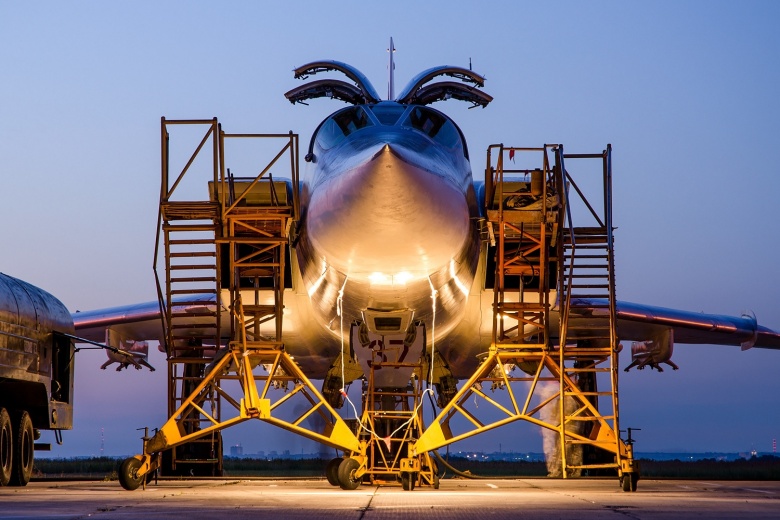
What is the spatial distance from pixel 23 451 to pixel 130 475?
321 cm

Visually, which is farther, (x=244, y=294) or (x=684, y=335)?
(x=684, y=335)

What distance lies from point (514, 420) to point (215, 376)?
149 inches

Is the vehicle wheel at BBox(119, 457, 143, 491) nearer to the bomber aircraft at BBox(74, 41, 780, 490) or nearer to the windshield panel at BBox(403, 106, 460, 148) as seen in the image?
the bomber aircraft at BBox(74, 41, 780, 490)

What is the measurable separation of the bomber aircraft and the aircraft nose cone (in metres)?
Result: 0.02

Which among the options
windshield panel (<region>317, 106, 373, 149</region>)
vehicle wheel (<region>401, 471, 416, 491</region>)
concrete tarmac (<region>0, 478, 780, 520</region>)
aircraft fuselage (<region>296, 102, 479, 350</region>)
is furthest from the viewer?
windshield panel (<region>317, 106, 373, 149</region>)

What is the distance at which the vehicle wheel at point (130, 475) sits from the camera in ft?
43.6

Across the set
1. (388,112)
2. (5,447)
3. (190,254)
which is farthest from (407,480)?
(5,447)

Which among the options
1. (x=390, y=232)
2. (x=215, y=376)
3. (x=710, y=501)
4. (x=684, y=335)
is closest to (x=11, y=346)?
(x=215, y=376)

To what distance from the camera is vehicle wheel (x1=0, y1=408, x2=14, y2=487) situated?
14.7m

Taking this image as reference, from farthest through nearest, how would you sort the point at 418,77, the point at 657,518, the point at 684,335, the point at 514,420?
1. the point at 684,335
2. the point at 418,77
3. the point at 514,420
4. the point at 657,518

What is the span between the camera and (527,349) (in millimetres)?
14469

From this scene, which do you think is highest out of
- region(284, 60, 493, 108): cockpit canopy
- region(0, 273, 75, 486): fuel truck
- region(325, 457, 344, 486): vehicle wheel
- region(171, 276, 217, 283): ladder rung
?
region(284, 60, 493, 108): cockpit canopy

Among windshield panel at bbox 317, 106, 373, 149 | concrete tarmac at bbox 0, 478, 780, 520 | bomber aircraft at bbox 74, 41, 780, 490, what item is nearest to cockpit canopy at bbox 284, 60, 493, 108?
bomber aircraft at bbox 74, 41, 780, 490

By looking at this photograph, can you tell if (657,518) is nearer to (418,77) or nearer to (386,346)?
(386,346)
